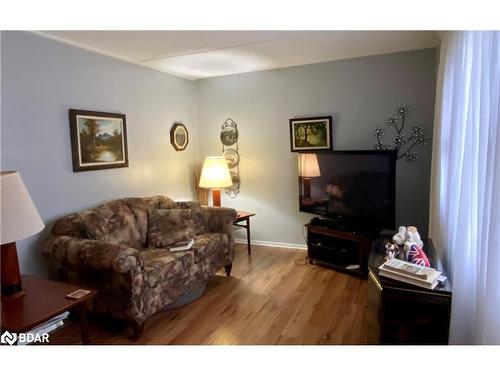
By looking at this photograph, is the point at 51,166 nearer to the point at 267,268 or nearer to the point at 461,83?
the point at 267,268

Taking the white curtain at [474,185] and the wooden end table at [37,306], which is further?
the wooden end table at [37,306]

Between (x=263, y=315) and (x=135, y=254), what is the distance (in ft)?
3.75

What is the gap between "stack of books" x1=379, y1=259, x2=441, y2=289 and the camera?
167 cm

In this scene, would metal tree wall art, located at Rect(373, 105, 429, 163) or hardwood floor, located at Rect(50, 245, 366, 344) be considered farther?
metal tree wall art, located at Rect(373, 105, 429, 163)

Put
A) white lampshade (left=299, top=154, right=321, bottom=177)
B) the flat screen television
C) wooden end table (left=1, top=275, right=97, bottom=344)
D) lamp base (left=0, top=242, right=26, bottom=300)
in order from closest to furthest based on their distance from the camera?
wooden end table (left=1, top=275, right=97, bottom=344), lamp base (left=0, top=242, right=26, bottom=300), the flat screen television, white lampshade (left=299, top=154, right=321, bottom=177)

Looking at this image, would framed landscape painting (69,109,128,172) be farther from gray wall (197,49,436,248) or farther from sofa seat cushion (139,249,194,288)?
gray wall (197,49,436,248)

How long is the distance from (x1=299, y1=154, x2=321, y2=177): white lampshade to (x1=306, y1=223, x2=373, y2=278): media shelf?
614 mm

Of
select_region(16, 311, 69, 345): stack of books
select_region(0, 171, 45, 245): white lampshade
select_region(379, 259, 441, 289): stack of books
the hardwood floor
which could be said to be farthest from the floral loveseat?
select_region(379, 259, 441, 289): stack of books

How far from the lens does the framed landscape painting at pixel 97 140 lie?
9.54 feet

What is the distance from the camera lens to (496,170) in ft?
3.57

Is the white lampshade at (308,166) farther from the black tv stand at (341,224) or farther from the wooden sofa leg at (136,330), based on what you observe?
the wooden sofa leg at (136,330)

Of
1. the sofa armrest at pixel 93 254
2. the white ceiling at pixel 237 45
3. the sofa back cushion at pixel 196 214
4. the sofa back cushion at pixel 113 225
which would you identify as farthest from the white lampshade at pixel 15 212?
the sofa back cushion at pixel 196 214

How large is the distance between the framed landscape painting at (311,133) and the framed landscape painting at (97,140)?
6.71ft
